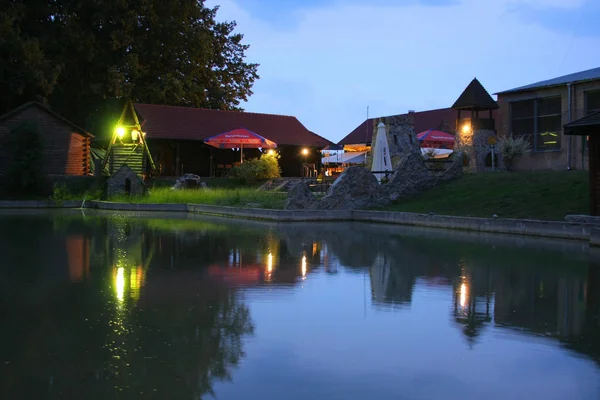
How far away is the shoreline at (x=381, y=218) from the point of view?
54.2 ft

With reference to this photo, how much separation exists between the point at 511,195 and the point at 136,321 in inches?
632

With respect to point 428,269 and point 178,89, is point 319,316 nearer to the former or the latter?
point 428,269

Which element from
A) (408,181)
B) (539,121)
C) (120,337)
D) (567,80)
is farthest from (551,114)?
(120,337)

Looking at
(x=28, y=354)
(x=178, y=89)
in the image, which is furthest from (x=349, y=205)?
(x=178, y=89)

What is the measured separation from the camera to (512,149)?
27812 millimetres

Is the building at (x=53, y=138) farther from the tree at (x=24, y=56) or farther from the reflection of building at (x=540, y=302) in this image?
the reflection of building at (x=540, y=302)

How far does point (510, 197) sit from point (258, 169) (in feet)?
55.8

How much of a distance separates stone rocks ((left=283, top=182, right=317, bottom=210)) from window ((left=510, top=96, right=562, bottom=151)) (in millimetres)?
11246

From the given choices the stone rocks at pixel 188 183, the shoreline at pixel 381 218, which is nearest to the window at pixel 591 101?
the shoreline at pixel 381 218

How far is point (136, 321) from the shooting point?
7281 mm

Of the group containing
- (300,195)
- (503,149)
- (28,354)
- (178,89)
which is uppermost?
(178,89)

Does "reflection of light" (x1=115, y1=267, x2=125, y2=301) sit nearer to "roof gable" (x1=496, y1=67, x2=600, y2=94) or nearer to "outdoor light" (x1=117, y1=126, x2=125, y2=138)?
"roof gable" (x1=496, y1=67, x2=600, y2=94)

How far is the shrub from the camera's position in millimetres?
27766

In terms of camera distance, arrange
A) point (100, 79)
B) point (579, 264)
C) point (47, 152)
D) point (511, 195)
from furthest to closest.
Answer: point (100, 79)
point (47, 152)
point (511, 195)
point (579, 264)
